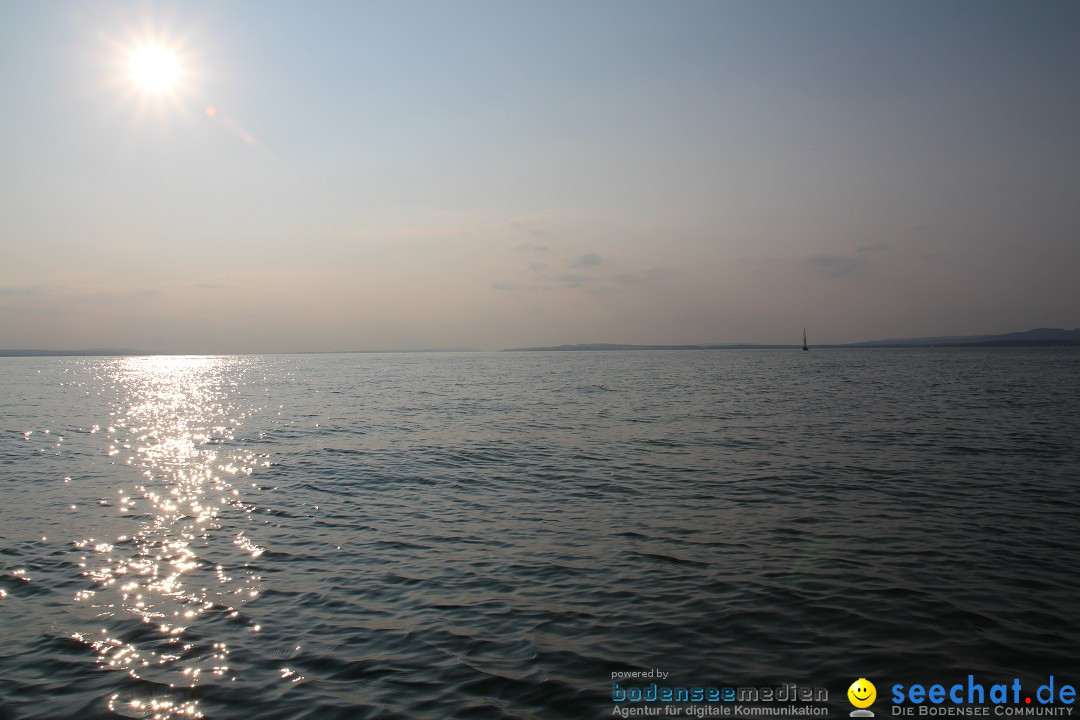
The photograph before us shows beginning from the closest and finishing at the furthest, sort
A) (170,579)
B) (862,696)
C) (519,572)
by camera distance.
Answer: (862,696), (170,579), (519,572)

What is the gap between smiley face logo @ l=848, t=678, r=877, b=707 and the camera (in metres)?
9.85

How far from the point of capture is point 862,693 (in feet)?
33.2

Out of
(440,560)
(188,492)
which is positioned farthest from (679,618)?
(188,492)

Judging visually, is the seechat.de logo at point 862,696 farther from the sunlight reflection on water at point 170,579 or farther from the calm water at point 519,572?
the sunlight reflection on water at point 170,579

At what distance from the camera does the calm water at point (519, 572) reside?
420 inches

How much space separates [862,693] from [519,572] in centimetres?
784

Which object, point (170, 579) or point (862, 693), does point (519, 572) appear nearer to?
point (862, 693)

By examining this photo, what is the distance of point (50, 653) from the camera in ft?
38.2

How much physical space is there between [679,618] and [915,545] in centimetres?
834

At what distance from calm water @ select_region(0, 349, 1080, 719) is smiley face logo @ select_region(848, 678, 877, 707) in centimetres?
25

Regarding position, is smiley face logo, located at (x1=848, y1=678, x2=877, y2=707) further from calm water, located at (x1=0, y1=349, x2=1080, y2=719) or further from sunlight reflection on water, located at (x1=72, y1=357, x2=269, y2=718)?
sunlight reflection on water, located at (x1=72, y1=357, x2=269, y2=718)

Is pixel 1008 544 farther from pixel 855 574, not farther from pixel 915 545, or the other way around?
pixel 855 574

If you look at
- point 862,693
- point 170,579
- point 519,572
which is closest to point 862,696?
point 862,693

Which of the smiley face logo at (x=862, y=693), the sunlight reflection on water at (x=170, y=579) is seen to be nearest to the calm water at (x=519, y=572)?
the sunlight reflection on water at (x=170, y=579)
